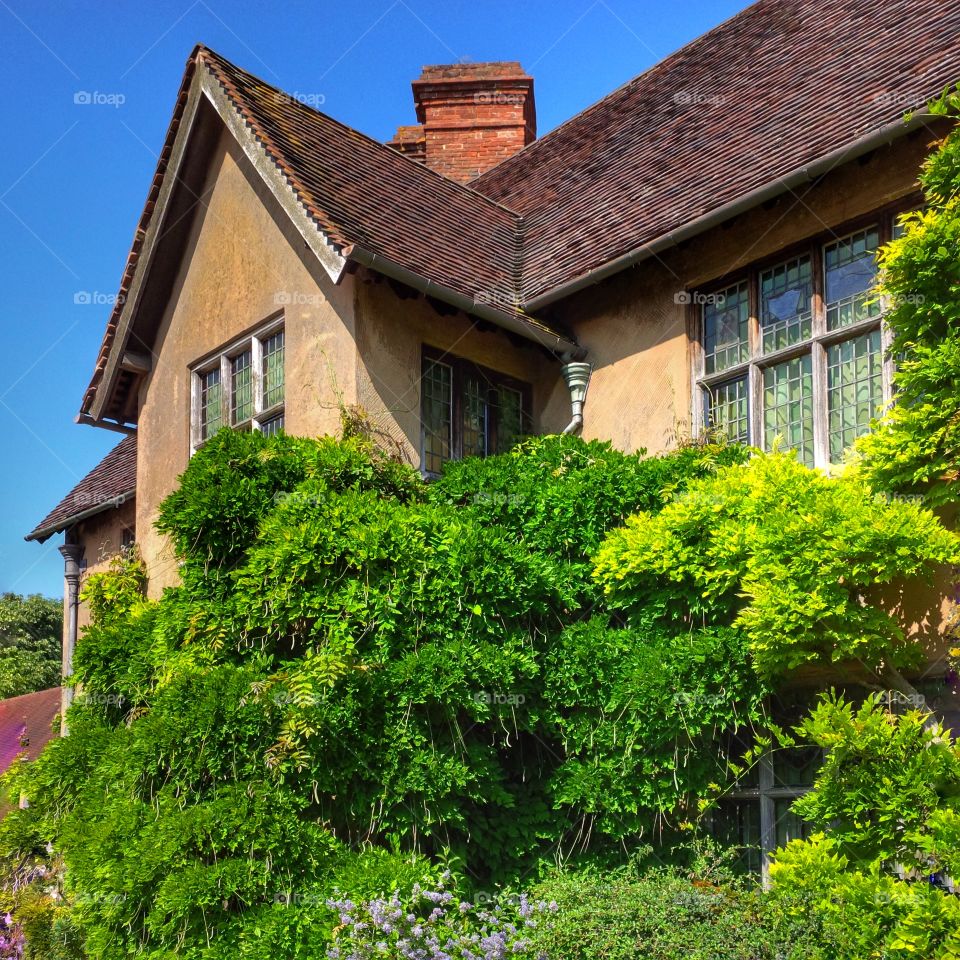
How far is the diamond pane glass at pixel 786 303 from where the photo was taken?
941 cm

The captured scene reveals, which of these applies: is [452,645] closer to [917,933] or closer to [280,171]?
[917,933]

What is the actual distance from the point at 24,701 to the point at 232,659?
2385 centimetres

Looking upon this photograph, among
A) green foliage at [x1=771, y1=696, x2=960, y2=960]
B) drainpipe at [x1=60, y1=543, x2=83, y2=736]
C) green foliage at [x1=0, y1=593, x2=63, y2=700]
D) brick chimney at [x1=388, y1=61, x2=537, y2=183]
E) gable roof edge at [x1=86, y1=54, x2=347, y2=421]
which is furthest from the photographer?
green foliage at [x1=0, y1=593, x2=63, y2=700]

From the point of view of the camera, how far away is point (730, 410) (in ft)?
32.7

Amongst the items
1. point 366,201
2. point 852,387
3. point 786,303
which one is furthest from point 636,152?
point 852,387

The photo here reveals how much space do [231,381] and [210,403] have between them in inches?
21.7

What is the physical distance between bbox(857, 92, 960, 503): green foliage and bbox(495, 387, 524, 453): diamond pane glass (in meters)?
4.31

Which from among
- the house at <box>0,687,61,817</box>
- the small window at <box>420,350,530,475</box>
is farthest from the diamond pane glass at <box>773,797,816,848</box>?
the house at <box>0,687,61,817</box>

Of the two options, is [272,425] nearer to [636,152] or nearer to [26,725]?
[636,152]

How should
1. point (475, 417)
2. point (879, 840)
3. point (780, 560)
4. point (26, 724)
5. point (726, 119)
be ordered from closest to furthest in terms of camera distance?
point (879, 840) → point (780, 560) → point (475, 417) → point (726, 119) → point (26, 724)

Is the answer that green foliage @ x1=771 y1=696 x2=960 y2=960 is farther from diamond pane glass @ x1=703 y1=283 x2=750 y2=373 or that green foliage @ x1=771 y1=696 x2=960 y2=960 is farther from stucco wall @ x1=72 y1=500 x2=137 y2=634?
stucco wall @ x1=72 y1=500 x2=137 y2=634

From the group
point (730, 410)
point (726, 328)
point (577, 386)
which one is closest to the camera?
point (730, 410)

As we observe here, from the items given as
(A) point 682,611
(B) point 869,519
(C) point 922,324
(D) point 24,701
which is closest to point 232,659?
(A) point 682,611

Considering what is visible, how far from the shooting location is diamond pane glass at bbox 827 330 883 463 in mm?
8750
